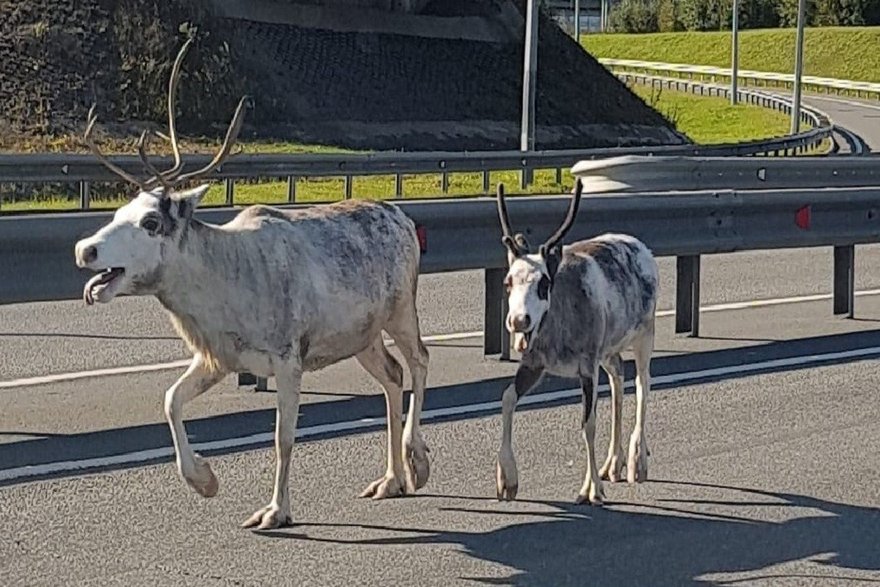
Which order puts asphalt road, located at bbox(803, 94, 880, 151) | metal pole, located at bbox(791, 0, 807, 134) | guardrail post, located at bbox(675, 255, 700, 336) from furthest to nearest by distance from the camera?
1. asphalt road, located at bbox(803, 94, 880, 151)
2. metal pole, located at bbox(791, 0, 807, 134)
3. guardrail post, located at bbox(675, 255, 700, 336)

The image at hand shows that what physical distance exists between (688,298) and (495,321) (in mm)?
1934

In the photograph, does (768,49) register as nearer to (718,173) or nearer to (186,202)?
(718,173)

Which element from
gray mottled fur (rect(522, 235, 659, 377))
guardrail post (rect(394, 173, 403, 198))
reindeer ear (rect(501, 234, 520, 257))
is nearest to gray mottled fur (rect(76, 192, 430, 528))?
reindeer ear (rect(501, 234, 520, 257))

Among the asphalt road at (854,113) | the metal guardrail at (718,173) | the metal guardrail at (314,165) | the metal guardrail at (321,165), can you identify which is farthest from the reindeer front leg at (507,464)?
the asphalt road at (854,113)

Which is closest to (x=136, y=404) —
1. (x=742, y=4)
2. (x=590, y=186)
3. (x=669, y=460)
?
(x=669, y=460)

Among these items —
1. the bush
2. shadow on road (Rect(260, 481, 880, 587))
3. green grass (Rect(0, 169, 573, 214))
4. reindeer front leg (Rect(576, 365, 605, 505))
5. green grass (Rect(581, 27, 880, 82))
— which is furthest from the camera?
the bush

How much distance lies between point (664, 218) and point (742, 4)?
109 metres

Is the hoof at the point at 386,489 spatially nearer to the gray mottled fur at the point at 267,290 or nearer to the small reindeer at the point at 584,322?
the gray mottled fur at the point at 267,290

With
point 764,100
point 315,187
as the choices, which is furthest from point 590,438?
point 764,100

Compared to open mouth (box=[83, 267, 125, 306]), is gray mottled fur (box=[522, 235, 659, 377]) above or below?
below

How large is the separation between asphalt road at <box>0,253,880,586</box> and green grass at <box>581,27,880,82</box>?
311 ft

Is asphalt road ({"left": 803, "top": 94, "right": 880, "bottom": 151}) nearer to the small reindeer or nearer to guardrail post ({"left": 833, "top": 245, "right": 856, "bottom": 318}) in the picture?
guardrail post ({"left": 833, "top": 245, "right": 856, "bottom": 318})

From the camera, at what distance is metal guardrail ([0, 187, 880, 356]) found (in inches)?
404

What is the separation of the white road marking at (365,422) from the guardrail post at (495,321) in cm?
109
